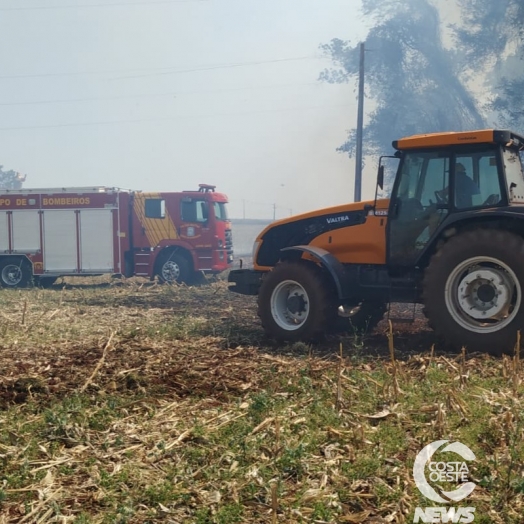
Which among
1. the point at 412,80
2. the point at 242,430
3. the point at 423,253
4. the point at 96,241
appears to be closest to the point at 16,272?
the point at 96,241

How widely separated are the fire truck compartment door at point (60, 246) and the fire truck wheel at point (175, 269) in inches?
114

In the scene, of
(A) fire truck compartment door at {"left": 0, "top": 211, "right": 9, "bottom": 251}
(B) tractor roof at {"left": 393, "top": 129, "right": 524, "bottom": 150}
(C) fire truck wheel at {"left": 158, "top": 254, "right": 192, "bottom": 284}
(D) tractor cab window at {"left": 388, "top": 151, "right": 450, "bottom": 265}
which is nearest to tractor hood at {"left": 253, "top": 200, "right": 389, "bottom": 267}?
(D) tractor cab window at {"left": 388, "top": 151, "right": 450, "bottom": 265}

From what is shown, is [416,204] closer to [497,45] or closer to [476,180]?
[476,180]

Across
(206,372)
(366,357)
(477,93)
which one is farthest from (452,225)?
(477,93)

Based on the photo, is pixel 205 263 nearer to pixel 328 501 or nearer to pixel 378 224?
pixel 378 224

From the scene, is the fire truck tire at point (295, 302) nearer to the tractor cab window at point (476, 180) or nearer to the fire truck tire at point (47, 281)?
the tractor cab window at point (476, 180)

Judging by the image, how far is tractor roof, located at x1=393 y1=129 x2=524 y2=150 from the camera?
8.71 meters

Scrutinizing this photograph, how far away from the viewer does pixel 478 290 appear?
27.8 feet

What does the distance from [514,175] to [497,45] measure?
33296 mm

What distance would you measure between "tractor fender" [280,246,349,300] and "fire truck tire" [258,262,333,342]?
20 centimetres

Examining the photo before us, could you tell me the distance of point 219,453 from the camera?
17.2 ft

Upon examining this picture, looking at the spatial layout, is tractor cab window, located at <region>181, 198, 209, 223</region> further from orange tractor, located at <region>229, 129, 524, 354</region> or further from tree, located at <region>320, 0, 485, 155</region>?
tree, located at <region>320, 0, 485, 155</region>

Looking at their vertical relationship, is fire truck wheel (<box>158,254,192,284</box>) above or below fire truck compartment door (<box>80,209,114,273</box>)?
below

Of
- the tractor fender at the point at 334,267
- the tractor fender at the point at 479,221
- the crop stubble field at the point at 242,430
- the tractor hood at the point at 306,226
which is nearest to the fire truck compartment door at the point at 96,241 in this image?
the tractor hood at the point at 306,226
